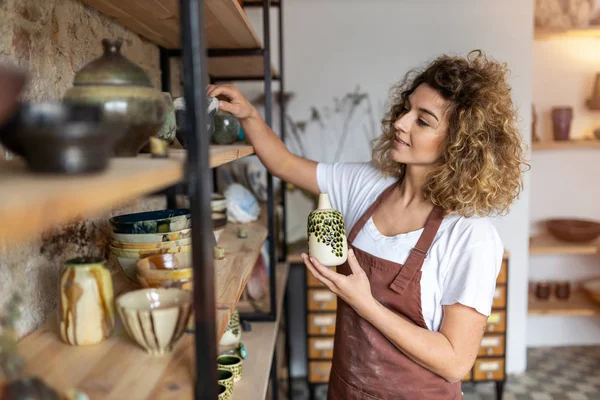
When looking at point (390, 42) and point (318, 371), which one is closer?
point (318, 371)

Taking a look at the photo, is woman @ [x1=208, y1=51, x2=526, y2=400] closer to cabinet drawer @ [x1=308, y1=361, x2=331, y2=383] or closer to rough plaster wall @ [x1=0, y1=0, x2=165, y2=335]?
rough plaster wall @ [x1=0, y1=0, x2=165, y2=335]

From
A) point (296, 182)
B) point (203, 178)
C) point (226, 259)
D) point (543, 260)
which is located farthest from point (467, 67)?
point (543, 260)

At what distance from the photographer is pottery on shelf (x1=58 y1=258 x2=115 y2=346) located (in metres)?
0.80

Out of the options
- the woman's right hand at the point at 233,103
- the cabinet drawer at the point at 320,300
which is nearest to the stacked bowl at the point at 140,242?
the woman's right hand at the point at 233,103

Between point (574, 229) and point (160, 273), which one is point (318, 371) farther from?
point (160, 273)

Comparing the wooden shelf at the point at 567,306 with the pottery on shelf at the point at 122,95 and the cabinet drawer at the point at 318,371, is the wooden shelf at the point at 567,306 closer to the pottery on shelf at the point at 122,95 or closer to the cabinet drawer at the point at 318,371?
the cabinet drawer at the point at 318,371

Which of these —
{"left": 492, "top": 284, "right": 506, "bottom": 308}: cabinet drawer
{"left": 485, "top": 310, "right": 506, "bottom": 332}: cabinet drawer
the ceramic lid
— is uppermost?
the ceramic lid

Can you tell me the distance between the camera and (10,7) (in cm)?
94

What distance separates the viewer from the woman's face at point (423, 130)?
1507mm

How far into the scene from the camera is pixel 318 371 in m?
2.98

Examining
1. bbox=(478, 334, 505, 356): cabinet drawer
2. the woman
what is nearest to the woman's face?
the woman

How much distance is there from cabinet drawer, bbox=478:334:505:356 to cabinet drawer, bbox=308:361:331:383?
86 cm

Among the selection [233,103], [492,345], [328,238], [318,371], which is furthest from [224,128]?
[492,345]

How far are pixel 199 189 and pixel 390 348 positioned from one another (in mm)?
1004
